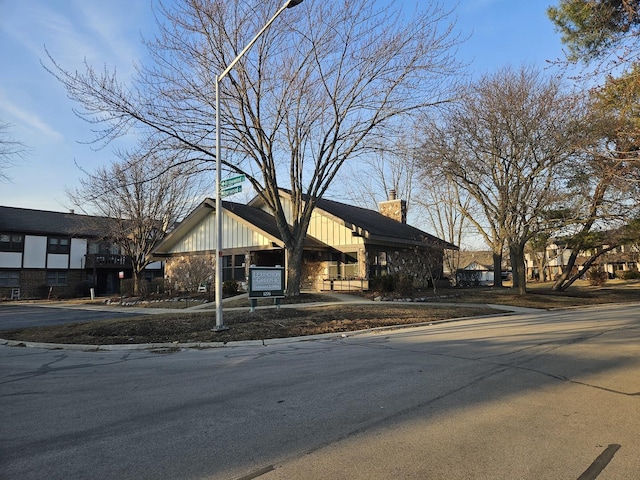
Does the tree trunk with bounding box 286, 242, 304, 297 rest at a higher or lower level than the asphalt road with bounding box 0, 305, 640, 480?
higher

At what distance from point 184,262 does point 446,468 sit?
29.1m

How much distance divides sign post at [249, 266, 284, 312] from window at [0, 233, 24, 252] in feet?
112

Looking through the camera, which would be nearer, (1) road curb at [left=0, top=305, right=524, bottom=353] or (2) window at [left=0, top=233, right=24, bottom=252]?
(1) road curb at [left=0, top=305, right=524, bottom=353]

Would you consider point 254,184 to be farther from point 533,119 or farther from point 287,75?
point 533,119

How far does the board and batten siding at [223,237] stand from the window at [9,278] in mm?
17606

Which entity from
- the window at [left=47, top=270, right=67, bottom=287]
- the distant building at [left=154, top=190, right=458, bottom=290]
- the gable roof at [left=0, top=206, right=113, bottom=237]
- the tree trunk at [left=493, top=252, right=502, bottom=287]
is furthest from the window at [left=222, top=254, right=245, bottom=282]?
the window at [left=47, top=270, right=67, bottom=287]

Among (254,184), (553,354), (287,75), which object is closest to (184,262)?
(254,184)

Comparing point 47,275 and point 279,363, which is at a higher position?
point 47,275

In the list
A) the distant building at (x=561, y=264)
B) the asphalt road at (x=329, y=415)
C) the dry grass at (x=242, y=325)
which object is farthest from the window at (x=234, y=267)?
the distant building at (x=561, y=264)

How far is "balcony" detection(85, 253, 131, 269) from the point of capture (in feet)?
142

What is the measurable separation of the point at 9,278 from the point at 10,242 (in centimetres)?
311

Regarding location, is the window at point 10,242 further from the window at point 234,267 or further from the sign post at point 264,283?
the sign post at point 264,283

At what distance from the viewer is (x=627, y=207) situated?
24.1 meters

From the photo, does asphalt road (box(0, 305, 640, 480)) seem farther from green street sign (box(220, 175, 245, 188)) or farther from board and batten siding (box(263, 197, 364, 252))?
board and batten siding (box(263, 197, 364, 252))
